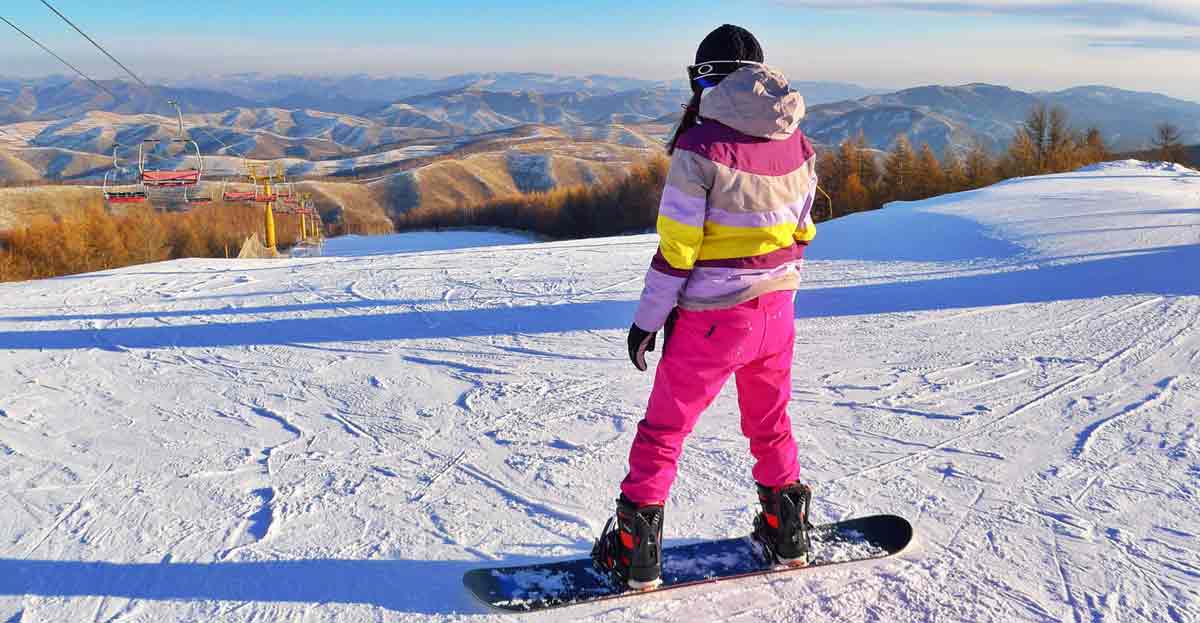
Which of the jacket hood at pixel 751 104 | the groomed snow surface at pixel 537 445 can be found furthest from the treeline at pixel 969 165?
the jacket hood at pixel 751 104

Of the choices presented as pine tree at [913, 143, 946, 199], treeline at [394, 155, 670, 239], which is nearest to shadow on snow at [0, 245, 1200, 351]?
pine tree at [913, 143, 946, 199]

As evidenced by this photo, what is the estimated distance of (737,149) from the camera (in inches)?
84.1

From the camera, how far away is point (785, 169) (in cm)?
225

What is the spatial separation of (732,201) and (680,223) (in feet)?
0.54

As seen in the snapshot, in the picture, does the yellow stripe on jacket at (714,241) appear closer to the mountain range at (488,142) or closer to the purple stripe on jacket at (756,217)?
the purple stripe on jacket at (756,217)

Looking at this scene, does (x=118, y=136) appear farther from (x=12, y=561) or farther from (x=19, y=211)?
(x=12, y=561)

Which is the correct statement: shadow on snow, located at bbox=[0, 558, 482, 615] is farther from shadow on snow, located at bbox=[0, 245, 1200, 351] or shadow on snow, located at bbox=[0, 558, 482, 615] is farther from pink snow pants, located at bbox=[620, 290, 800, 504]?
shadow on snow, located at bbox=[0, 245, 1200, 351]

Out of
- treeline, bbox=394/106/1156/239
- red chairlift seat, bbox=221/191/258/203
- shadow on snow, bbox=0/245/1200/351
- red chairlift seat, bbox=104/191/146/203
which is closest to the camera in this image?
shadow on snow, bbox=0/245/1200/351

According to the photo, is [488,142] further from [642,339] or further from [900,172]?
[642,339]

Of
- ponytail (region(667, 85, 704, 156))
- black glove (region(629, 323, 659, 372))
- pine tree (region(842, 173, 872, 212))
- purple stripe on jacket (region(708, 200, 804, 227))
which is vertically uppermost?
ponytail (region(667, 85, 704, 156))

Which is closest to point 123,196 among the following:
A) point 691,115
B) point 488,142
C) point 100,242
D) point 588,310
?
point 588,310

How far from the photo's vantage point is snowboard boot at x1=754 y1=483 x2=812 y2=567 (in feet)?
A: 8.11

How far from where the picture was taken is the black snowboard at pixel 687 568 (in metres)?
2.31

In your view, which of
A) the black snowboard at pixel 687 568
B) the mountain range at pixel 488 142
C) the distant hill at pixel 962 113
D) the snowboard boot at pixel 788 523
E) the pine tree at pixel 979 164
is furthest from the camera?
the distant hill at pixel 962 113
